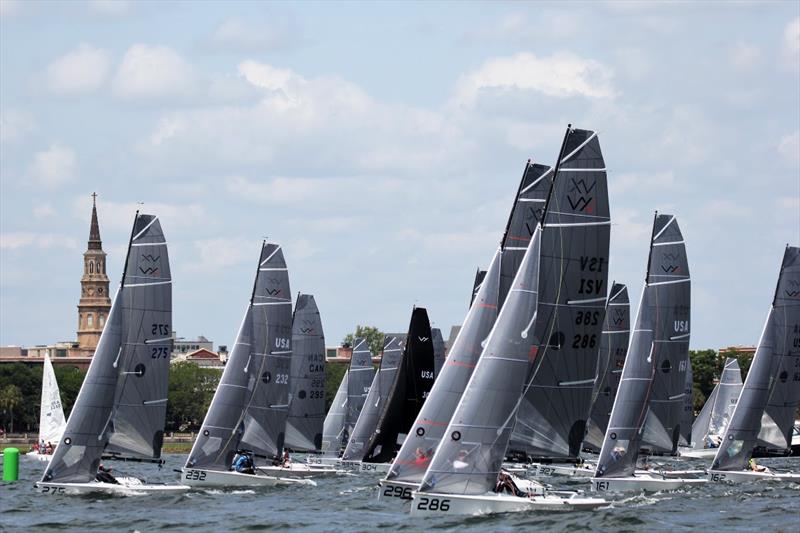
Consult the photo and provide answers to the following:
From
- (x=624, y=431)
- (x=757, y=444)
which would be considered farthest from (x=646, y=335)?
(x=757, y=444)

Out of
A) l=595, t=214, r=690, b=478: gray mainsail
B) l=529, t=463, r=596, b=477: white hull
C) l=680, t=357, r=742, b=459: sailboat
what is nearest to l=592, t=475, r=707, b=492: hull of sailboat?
l=595, t=214, r=690, b=478: gray mainsail

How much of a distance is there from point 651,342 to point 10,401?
11707 centimetres

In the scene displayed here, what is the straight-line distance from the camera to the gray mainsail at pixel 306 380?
73375 millimetres

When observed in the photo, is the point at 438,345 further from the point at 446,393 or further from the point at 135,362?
the point at 446,393

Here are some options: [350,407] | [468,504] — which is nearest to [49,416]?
[350,407]

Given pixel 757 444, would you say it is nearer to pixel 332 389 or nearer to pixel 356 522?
pixel 356 522

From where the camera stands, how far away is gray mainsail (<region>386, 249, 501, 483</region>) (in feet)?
147

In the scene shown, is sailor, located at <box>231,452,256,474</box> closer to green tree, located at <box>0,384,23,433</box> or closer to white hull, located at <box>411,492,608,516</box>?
white hull, located at <box>411,492,608,516</box>

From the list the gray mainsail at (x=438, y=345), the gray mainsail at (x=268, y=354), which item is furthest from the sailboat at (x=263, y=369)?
the gray mainsail at (x=438, y=345)

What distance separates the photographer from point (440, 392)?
147 ft

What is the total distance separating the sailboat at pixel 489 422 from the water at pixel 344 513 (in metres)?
0.47

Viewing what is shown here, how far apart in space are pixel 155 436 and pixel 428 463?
13922 millimetres

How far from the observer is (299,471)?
2621 inches

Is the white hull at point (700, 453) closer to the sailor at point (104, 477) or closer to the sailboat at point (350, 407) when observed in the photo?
the sailboat at point (350, 407)
